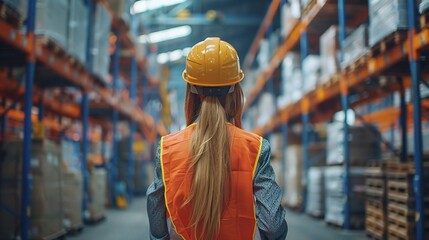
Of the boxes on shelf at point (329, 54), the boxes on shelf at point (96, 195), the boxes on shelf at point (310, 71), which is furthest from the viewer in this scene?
the boxes on shelf at point (310, 71)

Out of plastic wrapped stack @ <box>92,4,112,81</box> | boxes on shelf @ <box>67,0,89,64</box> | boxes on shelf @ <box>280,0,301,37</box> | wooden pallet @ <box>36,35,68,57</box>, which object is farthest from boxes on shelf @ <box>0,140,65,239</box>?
boxes on shelf @ <box>280,0,301,37</box>

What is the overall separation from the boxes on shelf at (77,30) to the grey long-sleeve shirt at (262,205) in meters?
5.71

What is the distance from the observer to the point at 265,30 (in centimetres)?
1537

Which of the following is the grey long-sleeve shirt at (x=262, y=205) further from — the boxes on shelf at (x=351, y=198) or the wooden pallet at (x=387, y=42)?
the boxes on shelf at (x=351, y=198)

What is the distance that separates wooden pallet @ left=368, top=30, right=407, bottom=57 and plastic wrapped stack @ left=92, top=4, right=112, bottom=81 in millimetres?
4892

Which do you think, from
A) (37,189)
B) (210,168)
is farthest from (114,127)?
(210,168)

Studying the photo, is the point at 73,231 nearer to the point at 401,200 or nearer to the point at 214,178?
the point at 401,200

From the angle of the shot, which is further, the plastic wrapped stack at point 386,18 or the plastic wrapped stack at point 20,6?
the plastic wrapped stack at point 386,18

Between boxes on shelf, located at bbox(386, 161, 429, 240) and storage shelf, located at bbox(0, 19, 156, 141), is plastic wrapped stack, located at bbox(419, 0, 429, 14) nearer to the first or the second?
boxes on shelf, located at bbox(386, 161, 429, 240)

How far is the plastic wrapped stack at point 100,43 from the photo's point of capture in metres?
8.86

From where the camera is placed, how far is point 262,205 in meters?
1.74

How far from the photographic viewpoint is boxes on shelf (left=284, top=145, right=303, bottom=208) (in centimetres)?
1099

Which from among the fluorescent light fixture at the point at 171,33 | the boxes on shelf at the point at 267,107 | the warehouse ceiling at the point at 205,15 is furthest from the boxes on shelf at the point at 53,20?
the fluorescent light fixture at the point at 171,33

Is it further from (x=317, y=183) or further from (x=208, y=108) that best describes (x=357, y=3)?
(x=208, y=108)
